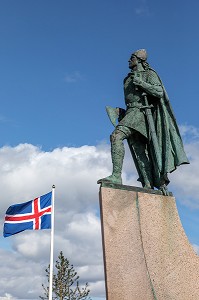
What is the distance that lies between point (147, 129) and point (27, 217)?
5.49 metres

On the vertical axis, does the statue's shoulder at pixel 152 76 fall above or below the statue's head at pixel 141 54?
below

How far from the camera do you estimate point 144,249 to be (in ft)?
22.4

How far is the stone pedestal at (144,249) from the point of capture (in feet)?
21.1

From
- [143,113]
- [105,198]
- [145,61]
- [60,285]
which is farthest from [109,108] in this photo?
[60,285]

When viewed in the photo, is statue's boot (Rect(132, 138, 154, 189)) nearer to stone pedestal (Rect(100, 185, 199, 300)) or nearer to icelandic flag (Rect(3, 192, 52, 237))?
stone pedestal (Rect(100, 185, 199, 300))

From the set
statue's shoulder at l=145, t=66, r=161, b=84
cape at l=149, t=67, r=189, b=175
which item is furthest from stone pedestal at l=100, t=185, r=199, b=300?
statue's shoulder at l=145, t=66, r=161, b=84

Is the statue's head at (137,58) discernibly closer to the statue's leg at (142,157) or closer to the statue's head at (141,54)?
the statue's head at (141,54)

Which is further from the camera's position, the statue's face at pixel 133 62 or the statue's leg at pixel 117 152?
the statue's face at pixel 133 62

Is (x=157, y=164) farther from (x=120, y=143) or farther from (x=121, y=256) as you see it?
(x=121, y=256)

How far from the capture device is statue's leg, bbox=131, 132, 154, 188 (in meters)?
8.20

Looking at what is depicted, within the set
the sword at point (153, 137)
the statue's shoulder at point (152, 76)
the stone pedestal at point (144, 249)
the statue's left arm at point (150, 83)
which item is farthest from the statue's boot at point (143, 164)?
the statue's shoulder at point (152, 76)

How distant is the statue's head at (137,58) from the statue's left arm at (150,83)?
270 millimetres

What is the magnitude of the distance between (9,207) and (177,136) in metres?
5.86

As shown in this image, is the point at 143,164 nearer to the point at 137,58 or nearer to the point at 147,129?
the point at 147,129
